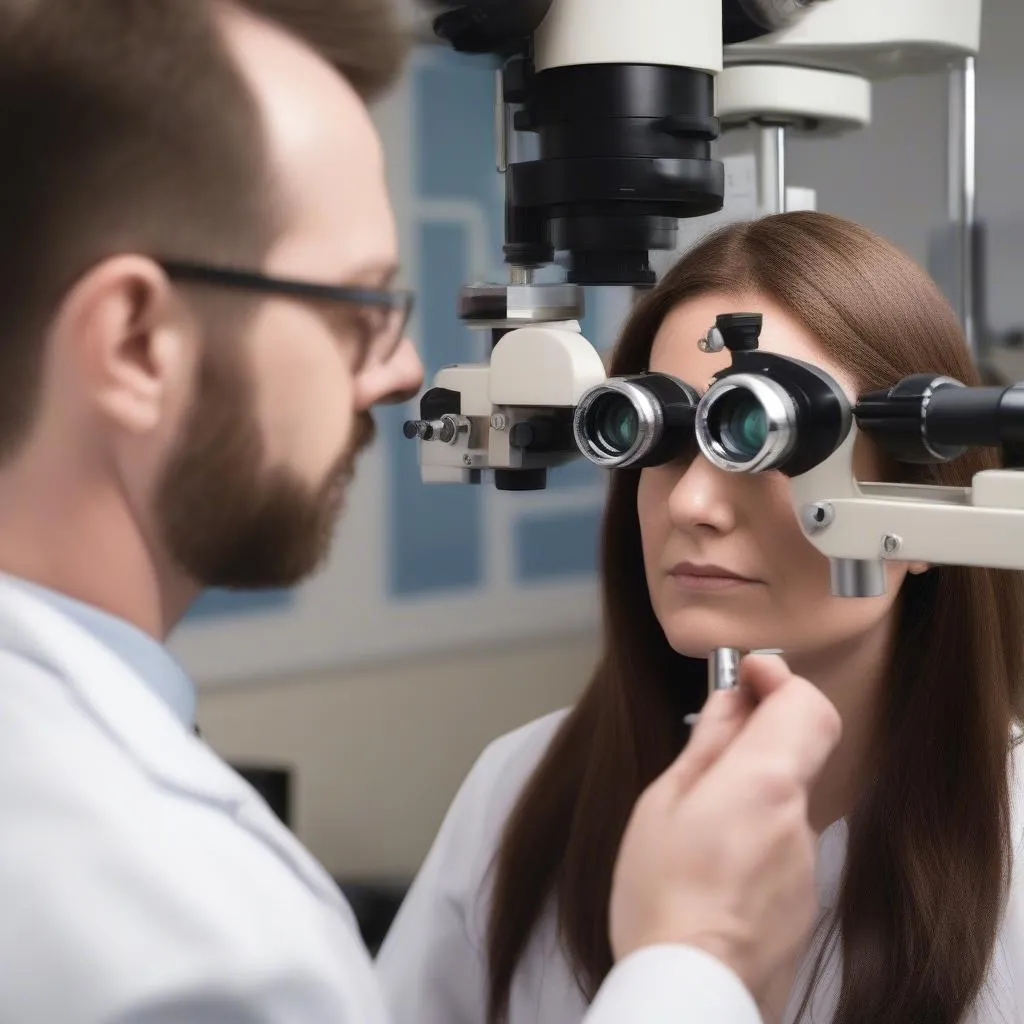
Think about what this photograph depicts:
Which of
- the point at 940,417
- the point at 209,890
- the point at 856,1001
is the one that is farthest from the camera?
the point at 856,1001

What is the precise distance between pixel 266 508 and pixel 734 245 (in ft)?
1.90

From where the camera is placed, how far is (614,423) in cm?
101

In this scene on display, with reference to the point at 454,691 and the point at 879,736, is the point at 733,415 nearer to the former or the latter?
the point at 879,736

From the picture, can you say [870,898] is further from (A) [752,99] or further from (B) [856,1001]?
(A) [752,99]

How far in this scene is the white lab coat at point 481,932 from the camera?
1.14 m

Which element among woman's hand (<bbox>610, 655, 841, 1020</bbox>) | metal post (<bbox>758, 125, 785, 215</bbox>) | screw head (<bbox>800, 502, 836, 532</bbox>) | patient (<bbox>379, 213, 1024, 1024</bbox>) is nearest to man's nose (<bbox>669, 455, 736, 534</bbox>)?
patient (<bbox>379, 213, 1024, 1024</bbox>)

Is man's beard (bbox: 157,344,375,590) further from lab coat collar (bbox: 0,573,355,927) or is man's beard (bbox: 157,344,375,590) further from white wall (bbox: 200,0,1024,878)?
white wall (bbox: 200,0,1024,878)

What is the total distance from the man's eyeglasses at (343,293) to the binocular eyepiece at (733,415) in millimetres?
222

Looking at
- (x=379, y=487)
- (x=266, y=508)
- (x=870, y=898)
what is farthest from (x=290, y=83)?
(x=379, y=487)

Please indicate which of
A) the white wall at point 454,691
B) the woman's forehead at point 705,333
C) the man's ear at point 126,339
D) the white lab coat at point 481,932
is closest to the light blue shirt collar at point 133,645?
the man's ear at point 126,339

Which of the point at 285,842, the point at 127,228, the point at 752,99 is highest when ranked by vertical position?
the point at 752,99

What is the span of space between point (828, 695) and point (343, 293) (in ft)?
1.96

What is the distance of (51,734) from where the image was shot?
69cm

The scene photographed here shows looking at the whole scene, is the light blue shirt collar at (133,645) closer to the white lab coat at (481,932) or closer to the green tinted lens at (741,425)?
the green tinted lens at (741,425)
